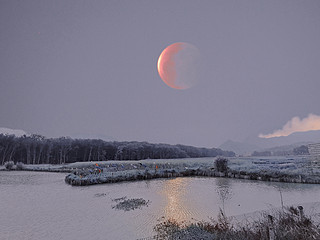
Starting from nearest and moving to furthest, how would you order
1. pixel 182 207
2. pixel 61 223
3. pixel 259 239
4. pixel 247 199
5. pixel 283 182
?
pixel 259 239, pixel 61 223, pixel 182 207, pixel 247 199, pixel 283 182

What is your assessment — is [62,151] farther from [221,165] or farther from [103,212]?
[103,212]

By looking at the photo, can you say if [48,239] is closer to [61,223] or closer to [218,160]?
[61,223]

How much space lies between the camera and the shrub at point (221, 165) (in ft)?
84.5

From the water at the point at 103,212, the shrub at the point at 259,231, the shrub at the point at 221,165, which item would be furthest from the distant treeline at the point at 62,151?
the shrub at the point at 259,231

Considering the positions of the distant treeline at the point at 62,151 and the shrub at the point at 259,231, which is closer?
the shrub at the point at 259,231

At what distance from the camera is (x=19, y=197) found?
1461 cm

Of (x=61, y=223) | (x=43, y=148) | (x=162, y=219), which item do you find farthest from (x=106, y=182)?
(x=43, y=148)

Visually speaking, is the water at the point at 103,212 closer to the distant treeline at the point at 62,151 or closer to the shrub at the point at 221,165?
the shrub at the point at 221,165

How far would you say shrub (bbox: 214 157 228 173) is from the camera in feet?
84.5

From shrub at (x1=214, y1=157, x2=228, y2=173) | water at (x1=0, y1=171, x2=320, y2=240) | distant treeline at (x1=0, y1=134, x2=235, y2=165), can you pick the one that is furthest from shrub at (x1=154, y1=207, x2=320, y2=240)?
distant treeline at (x1=0, y1=134, x2=235, y2=165)

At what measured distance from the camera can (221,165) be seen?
26016 mm

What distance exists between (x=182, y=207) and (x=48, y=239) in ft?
22.3

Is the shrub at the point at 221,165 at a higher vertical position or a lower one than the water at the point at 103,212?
higher

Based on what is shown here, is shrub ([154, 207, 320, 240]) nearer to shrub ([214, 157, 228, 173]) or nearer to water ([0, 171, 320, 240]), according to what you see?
water ([0, 171, 320, 240])
